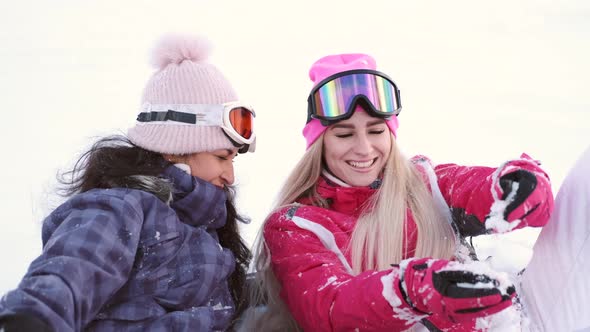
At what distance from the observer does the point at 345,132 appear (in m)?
2.64

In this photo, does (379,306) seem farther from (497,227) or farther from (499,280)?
(497,227)

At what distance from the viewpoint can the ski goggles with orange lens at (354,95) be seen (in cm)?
257

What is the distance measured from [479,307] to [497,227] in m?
0.57

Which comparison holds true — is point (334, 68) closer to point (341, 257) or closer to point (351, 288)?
point (341, 257)

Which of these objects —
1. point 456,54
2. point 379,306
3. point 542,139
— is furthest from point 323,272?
point 456,54

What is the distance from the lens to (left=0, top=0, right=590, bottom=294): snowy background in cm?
520

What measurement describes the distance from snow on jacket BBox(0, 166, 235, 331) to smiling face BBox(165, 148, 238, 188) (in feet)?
0.25

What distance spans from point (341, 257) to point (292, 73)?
5024 millimetres

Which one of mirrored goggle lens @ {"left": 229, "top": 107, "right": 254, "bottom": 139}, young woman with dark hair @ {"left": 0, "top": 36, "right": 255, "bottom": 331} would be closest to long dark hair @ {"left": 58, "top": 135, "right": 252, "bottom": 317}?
young woman with dark hair @ {"left": 0, "top": 36, "right": 255, "bottom": 331}

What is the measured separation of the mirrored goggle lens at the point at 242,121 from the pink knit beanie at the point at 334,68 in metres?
0.33

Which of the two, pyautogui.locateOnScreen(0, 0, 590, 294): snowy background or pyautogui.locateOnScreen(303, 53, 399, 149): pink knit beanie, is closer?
pyautogui.locateOnScreen(303, 53, 399, 149): pink knit beanie

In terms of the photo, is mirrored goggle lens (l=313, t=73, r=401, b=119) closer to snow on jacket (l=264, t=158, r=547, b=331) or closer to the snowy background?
snow on jacket (l=264, t=158, r=547, b=331)

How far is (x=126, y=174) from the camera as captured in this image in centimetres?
220

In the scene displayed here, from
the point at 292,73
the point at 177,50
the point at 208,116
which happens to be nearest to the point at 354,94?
the point at 208,116
